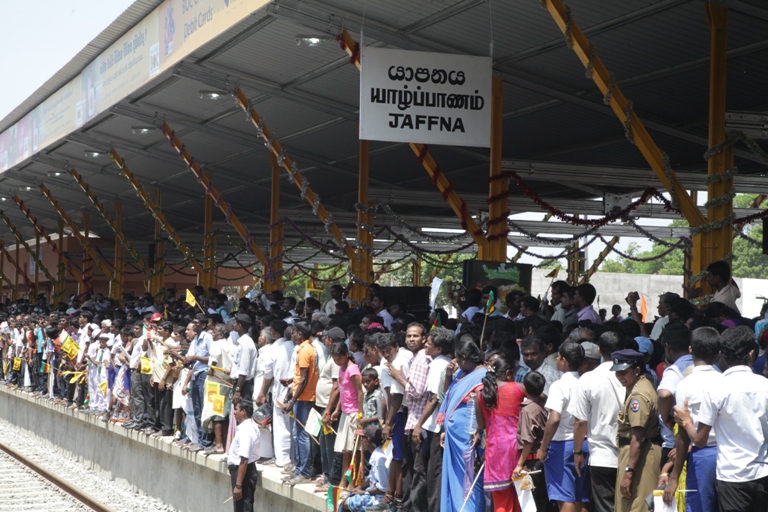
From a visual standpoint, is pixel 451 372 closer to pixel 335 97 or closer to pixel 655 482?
pixel 655 482

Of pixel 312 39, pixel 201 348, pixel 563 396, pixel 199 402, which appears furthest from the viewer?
pixel 312 39

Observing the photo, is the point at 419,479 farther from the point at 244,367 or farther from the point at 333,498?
the point at 244,367

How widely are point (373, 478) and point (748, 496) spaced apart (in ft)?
13.7

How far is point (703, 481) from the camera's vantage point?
602 centimetres

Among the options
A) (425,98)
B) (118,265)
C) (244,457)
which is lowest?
(244,457)

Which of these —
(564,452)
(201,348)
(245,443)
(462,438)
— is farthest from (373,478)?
(201,348)

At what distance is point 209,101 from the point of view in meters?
18.8

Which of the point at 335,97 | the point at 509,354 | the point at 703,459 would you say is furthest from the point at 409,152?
the point at 703,459

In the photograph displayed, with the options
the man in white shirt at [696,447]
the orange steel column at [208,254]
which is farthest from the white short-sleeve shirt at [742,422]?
the orange steel column at [208,254]

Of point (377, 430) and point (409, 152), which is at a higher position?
point (409, 152)

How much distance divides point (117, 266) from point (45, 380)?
1025 cm

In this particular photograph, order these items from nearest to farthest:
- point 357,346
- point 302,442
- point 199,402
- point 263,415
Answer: point 357,346 → point 302,442 → point 263,415 → point 199,402

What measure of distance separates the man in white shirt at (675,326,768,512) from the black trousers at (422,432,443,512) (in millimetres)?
2897

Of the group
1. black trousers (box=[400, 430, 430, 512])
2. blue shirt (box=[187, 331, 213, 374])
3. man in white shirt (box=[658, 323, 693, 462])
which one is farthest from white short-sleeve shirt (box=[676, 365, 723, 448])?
blue shirt (box=[187, 331, 213, 374])
